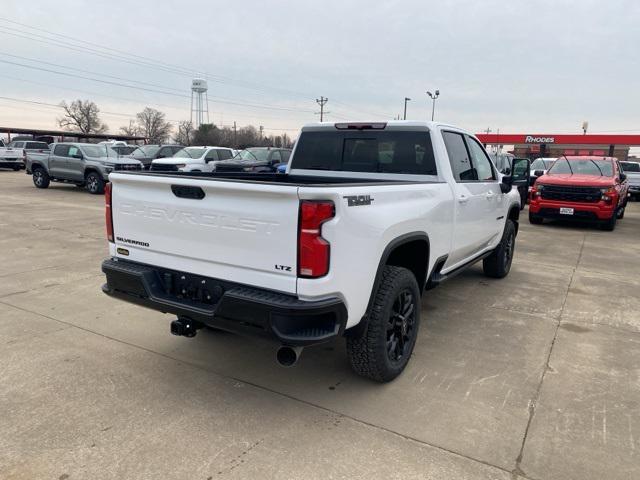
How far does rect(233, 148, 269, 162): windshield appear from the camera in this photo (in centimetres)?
1819

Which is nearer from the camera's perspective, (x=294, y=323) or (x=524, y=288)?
(x=294, y=323)

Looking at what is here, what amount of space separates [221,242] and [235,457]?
3.97 feet

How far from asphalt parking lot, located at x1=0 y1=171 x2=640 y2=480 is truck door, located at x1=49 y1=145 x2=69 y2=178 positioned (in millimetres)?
13391

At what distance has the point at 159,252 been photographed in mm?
3221

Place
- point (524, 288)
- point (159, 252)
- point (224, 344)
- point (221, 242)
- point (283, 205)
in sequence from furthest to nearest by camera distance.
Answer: point (524, 288)
point (224, 344)
point (159, 252)
point (221, 242)
point (283, 205)

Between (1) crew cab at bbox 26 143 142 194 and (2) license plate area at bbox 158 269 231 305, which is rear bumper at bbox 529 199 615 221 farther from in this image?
(1) crew cab at bbox 26 143 142 194

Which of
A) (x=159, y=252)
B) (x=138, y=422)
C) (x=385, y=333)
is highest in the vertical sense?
(x=159, y=252)

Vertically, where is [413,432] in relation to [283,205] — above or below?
below

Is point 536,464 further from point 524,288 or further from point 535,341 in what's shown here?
point 524,288

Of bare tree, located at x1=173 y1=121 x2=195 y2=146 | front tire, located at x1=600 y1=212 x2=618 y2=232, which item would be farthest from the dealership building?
bare tree, located at x1=173 y1=121 x2=195 y2=146

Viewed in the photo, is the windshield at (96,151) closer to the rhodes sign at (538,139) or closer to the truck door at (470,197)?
the truck door at (470,197)

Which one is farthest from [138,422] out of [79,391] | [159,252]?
[159,252]

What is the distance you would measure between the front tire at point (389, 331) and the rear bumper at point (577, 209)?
9.53 metres

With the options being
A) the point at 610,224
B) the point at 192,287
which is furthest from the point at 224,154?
the point at 192,287
